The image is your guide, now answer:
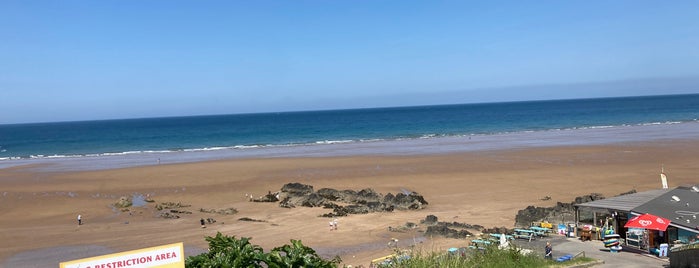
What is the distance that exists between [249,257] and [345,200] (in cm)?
2222

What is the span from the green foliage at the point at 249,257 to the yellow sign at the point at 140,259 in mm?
1064

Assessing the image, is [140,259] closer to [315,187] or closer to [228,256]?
[228,256]

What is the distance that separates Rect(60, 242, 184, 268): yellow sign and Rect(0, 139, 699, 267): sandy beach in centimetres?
1200

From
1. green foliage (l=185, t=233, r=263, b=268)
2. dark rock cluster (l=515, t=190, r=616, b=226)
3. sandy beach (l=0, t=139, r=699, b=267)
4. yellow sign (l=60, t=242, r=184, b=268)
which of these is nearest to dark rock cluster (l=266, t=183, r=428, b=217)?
sandy beach (l=0, t=139, r=699, b=267)

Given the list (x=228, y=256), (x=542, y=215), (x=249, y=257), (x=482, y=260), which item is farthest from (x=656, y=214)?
(x=228, y=256)

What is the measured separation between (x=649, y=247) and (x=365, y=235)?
10.3m

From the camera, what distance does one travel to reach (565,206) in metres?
24.1

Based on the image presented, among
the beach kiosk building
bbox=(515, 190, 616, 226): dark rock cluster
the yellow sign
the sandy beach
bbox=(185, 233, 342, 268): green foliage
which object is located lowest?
the sandy beach

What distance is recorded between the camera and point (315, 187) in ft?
115

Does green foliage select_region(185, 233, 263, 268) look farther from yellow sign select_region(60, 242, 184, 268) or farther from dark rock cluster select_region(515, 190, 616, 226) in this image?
dark rock cluster select_region(515, 190, 616, 226)

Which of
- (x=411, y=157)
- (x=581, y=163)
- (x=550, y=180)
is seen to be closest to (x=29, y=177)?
(x=411, y=157)

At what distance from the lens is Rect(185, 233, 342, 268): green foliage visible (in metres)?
7.73

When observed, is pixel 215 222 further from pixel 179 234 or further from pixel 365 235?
pixel 365 235

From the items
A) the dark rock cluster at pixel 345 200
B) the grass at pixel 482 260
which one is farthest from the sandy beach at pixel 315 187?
the grass at pixel 482 260
